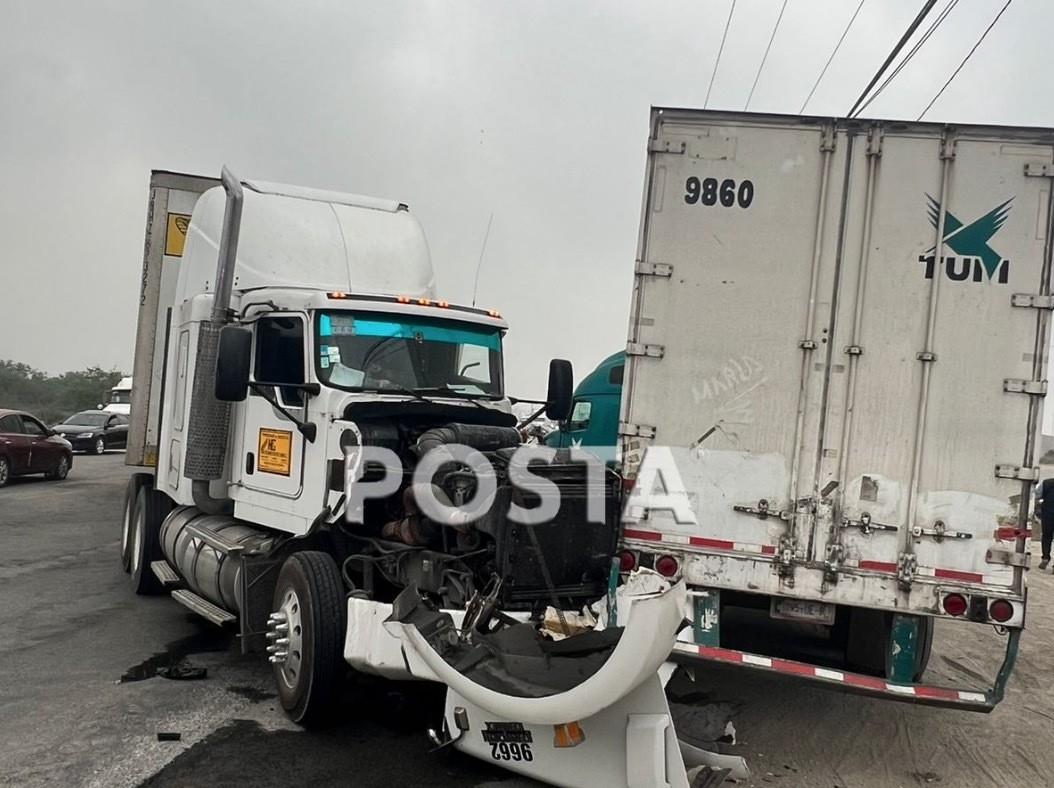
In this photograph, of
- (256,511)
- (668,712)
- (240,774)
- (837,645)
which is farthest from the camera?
(256,511)

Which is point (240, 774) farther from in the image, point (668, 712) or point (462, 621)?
point (668, 712)

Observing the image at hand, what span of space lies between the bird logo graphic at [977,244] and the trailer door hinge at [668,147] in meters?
1.61

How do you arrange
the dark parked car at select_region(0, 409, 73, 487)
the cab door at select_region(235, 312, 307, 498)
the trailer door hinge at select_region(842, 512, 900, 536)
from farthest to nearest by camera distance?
the dark parked car at select_region(0, 409, 73, 487)
the cab door at select_region(235, 312, 307, 498)
the trailer door hinge at select_region(842, 512, 900, 536)

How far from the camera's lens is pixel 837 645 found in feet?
20.6

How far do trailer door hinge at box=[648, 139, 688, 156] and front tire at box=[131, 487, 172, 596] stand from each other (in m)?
5.83

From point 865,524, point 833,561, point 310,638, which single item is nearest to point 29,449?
point 310,638

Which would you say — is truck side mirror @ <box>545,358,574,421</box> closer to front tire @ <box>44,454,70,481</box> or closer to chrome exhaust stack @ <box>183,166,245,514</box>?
chrome exhaust stack @ <box>183,166,245,514</box>

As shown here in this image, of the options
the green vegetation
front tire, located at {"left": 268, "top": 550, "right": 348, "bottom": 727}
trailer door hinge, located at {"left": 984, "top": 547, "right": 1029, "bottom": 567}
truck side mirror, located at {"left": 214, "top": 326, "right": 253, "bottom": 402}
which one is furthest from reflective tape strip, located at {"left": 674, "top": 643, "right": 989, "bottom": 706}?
the green vegetation

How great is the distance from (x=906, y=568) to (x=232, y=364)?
14.0 feet

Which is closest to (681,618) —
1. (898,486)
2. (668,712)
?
(668,712)

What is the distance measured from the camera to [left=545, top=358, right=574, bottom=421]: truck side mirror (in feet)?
24.5

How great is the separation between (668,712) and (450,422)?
114 inches

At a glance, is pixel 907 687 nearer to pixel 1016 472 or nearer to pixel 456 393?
pixel 1016 472

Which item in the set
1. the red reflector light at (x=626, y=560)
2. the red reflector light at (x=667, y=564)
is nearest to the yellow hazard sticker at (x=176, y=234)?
the red reflector light at (x=626, y=560)
